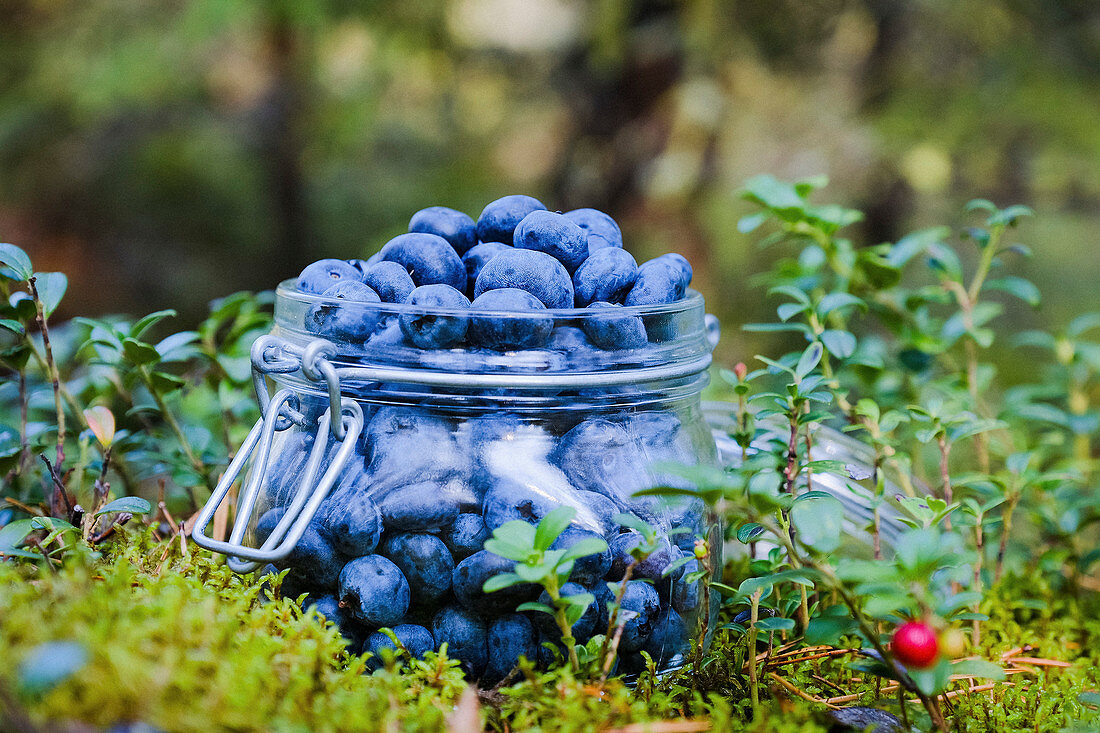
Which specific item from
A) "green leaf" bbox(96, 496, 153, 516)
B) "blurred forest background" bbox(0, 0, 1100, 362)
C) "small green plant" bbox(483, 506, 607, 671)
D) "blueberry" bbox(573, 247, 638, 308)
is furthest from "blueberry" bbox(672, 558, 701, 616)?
"blurred forest background" bbox(0, 0, 1100, 362)

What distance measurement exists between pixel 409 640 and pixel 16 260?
0.45 meters

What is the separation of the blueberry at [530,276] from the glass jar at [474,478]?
0.14ft

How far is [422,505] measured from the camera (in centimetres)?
55

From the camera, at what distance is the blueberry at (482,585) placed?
1.77 feet

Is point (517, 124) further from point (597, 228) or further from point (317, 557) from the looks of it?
point (317, 557)

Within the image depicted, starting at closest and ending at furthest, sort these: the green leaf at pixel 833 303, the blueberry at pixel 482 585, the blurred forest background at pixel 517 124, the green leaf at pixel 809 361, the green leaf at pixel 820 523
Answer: the green leaf at pixel 820 523 → the blueberry at pixel 482 585 → the green leaf at pixel 809 361 → the green leaf at pixel 833 303 → the blurred forest background at pixel 517 124

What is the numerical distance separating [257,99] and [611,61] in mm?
1420

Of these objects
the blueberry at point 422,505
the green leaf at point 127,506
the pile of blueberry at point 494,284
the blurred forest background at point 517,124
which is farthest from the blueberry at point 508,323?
the blurred forest background at point 517,124

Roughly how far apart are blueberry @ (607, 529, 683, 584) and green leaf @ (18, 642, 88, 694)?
0.34m

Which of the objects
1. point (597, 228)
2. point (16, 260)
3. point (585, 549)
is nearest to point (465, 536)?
point (585, 549)

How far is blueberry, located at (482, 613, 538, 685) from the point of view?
55 cm

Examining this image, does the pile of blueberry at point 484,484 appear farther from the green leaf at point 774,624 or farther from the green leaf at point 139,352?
the green leaf at point 139,352

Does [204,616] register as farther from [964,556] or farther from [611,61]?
[611,61]

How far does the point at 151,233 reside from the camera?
9.21 feet
